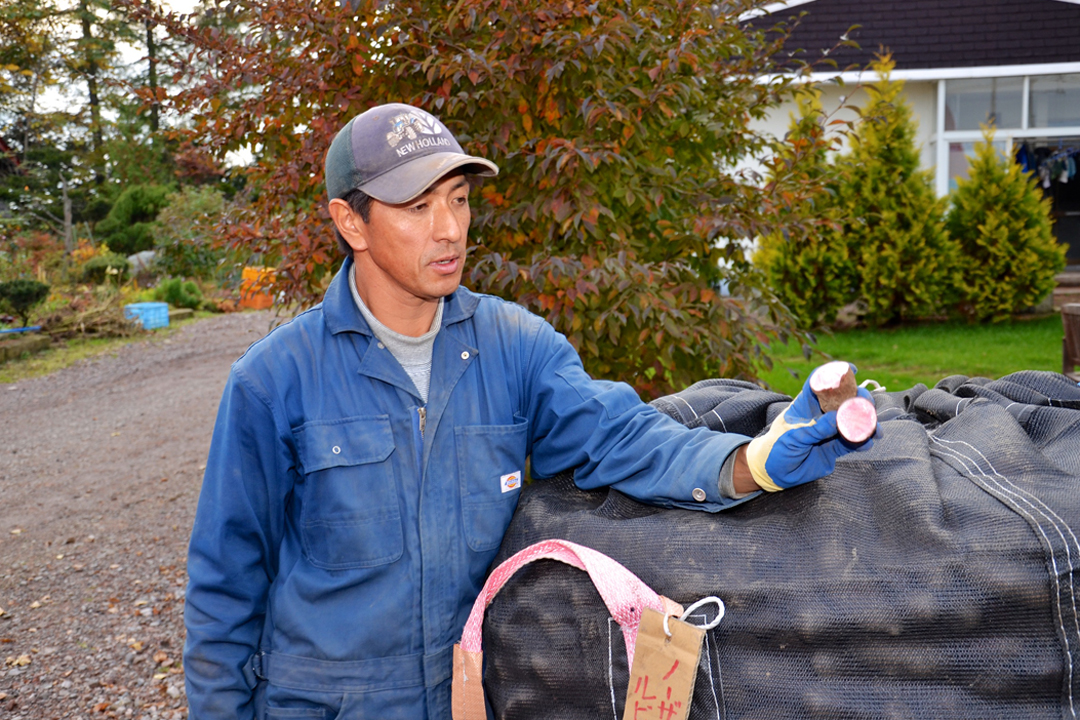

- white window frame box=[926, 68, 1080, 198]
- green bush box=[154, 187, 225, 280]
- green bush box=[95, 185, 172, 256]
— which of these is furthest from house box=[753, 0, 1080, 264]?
green bush box=[95, 185, 172, 256]

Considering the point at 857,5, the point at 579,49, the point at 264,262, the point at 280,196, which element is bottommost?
the point at 264,262

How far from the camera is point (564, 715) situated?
154cm

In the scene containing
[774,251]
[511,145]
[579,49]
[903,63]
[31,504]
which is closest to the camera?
[579,49]

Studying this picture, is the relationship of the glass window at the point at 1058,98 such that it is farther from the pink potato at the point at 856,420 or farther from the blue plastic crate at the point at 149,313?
the pink potato at the point at 856,420

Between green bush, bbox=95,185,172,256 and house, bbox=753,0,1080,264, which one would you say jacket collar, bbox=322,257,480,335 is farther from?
green bush, bbox=95,185,172,256

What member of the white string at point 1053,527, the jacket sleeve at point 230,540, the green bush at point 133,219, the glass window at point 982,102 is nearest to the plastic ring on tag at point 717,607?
the white string at point 1053,527

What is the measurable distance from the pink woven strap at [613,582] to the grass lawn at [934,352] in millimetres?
5548

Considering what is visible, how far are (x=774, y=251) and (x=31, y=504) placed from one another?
8185mm

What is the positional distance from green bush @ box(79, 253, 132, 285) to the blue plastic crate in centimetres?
189

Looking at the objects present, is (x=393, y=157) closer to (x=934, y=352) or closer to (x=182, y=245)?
(x=934, y=352)

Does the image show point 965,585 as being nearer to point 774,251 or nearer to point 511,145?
point 511,145

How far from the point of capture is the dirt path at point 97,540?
382 cm

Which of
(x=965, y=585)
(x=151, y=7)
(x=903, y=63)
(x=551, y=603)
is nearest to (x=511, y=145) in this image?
(x=151, y=7)

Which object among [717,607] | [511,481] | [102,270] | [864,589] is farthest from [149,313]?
[864,589]
